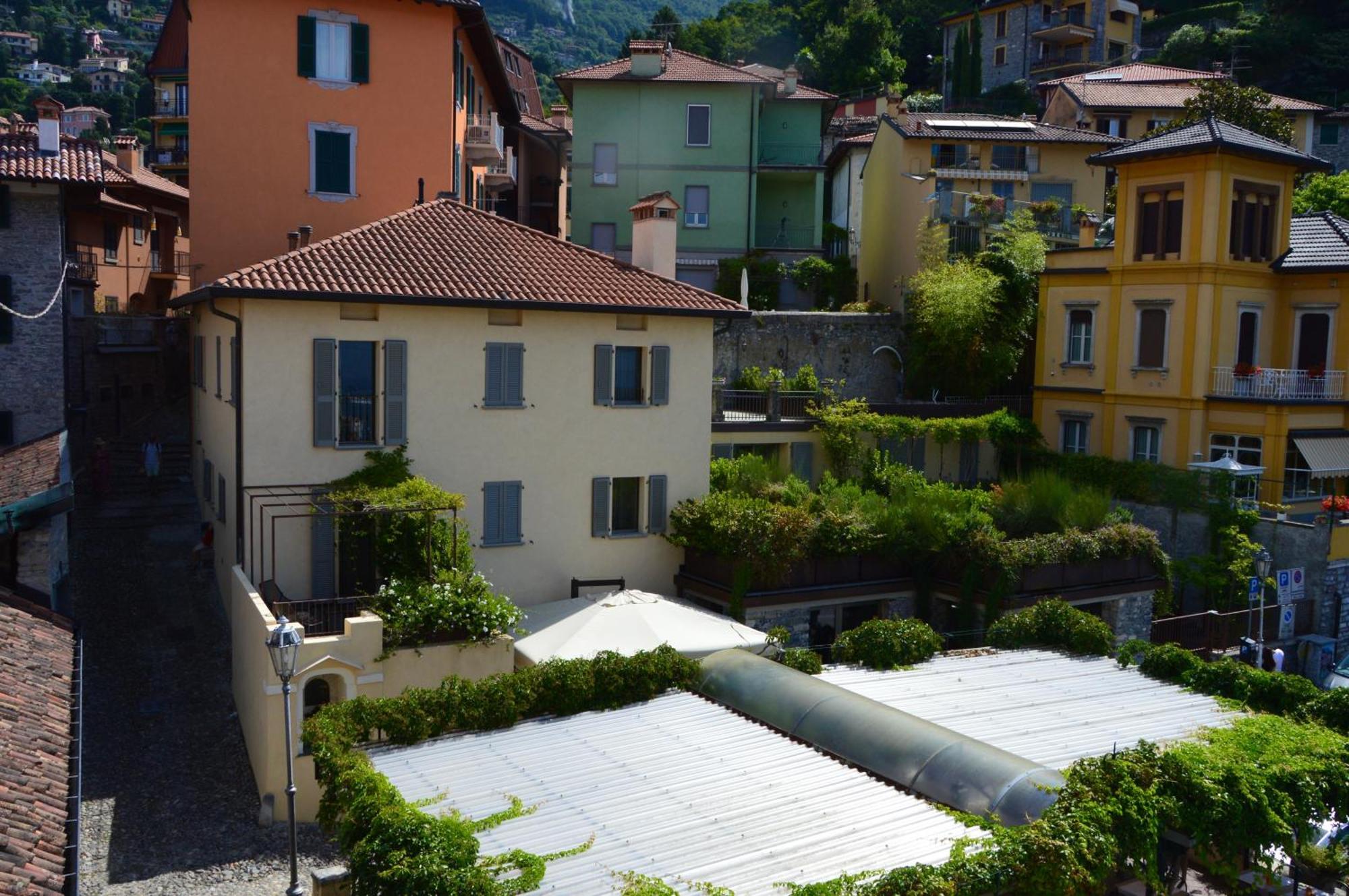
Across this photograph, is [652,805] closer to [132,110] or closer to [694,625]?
[694,625]

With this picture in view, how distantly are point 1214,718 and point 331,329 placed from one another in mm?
14597

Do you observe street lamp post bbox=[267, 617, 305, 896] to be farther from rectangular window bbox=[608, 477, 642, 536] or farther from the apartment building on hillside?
the apartment building on hillside

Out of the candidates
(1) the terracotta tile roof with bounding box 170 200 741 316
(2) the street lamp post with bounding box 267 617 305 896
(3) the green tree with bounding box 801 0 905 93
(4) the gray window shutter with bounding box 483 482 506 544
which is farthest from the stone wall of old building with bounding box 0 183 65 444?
(3) the green tree with bounding box 801 0 905 93

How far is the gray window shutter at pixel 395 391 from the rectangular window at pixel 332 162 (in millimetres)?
9482

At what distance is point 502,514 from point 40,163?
13.5 meters

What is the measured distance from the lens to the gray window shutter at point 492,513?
21516 mm

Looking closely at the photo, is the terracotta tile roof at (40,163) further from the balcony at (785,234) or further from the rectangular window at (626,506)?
the balcony at (785,234)

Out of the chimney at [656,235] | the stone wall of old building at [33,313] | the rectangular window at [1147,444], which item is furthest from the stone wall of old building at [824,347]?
the stone wall of old building at [33,313]

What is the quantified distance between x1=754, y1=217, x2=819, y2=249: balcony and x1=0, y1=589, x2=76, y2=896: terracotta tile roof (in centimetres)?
3502

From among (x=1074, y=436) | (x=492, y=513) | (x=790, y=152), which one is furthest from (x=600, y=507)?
(x=790, y=152)

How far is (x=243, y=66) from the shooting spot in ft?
88.6

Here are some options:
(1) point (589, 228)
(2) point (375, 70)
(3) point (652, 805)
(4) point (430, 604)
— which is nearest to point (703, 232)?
(1) point (589, 228)

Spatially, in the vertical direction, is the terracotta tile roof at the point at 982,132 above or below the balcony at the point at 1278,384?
above

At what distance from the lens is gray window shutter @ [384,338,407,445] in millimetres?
20234
